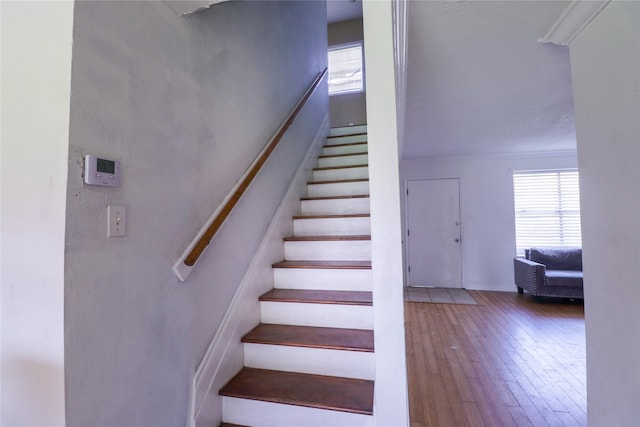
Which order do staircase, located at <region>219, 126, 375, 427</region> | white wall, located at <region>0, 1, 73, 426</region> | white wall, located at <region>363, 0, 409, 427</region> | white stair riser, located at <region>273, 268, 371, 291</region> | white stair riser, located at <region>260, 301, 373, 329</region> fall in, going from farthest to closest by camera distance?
white stair riser, located at <region>273, 268, 371, 291</region>, white stair riser, located at <region>260, 301, 373, 329</region>, staircase, located at <region>219, 126, 375, 427</region>, white wall, located at <region>363, 0, 409, 427</region>, white wall, located at <region>0, 1, 73, 426</region>

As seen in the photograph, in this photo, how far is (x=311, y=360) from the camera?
1.57 metres

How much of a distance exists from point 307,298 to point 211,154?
40.2 inches

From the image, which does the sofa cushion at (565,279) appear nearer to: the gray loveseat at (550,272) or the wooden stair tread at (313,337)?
the gray loveseat at (550,272)

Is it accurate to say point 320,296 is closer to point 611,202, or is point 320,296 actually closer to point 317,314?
point 317,314

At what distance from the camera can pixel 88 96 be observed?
917 millimetres

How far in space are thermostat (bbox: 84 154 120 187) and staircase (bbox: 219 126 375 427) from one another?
111 cm

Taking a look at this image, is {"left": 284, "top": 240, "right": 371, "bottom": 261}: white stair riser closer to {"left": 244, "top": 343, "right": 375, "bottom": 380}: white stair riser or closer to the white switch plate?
{"left": 244, "top": 343, "right": 375, "bottom": 380}: white stair riser

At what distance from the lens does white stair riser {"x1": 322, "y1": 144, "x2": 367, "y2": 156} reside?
332 cm

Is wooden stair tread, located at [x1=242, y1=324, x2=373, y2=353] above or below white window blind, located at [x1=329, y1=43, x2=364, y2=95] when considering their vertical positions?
below

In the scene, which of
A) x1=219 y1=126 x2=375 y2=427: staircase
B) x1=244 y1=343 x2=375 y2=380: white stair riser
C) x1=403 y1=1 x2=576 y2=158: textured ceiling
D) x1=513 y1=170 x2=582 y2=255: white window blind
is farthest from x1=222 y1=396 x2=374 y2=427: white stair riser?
x1=513 y1=170 x2=582 y2=255: white window blind

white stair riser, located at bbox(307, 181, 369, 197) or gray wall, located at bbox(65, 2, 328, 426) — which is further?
white stair riser, located at bbox(307, 181, 369, 197)

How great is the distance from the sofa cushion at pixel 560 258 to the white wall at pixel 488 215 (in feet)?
1.70

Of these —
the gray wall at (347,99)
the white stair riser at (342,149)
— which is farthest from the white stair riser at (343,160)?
the gray wall at (347,99)

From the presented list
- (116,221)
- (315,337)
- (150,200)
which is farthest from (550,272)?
(116,221)
